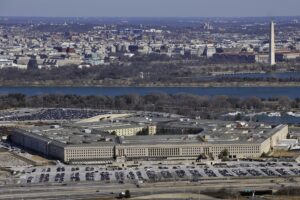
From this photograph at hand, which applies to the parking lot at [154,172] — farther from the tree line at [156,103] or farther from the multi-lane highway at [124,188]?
the tree line at [156,103]

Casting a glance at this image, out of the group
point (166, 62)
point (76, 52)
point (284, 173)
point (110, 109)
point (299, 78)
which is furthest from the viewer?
point (76, 52)

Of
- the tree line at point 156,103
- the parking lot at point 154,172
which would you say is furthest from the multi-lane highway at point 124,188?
the tree line at point 156,103

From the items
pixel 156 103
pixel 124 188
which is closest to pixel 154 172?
pixel 124 188

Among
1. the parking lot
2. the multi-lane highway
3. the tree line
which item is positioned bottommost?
the tree line

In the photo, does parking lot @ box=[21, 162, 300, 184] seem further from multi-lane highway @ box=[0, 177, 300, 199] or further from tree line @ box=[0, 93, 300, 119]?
tree line @ box=[0, 93, 300, 119]

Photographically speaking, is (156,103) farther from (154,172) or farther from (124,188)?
(124,188)

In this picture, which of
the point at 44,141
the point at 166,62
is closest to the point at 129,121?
the point at 44,141

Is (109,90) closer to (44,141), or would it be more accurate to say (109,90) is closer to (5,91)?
(5,91)

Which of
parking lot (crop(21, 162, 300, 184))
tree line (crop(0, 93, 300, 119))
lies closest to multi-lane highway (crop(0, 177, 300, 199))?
parking lot (crop(21, 162, 300, 184))
